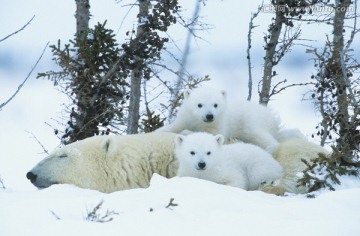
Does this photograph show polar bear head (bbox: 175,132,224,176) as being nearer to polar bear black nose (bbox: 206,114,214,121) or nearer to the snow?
polar bear black nose (bbox: 206,114,214,121)

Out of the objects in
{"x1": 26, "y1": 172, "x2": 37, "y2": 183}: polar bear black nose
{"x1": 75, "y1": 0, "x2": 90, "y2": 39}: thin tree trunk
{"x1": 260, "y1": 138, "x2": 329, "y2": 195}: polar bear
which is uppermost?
{"x1": 75, "y1": 0, "x2": 90, "y2": 39}: thin tree trunk

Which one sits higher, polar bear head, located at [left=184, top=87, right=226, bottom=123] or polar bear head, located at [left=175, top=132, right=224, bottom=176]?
polar bear head, located at [left=184, top=87, right=226, bottom=123]

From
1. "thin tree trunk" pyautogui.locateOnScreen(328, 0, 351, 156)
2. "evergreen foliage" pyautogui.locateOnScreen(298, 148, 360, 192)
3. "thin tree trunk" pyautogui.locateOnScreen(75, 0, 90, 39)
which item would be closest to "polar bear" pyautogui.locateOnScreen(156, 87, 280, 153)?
"thin tree trunk" pyautogui.locateOnScreen(328, 0, 351, 156)

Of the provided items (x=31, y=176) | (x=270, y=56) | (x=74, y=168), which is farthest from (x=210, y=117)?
(x=270, y=56)

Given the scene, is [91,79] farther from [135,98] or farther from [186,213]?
[186,213]

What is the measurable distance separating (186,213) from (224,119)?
12.2ft

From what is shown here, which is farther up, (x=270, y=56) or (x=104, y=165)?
(x=270, y=56)

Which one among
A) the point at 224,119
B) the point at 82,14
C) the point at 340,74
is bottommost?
the point at 224,119

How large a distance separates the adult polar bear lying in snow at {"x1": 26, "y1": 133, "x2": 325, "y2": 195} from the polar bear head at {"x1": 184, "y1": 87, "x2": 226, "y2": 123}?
45.7 inches

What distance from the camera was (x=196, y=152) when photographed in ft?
19.3

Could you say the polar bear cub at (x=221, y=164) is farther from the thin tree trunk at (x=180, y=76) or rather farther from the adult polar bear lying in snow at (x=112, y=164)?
the thin tree trunk at (x=180, y=76)

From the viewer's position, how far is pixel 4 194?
453 cm

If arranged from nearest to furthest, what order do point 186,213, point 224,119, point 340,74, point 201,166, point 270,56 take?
Answer: point 186,213 < point 201,166 < point 224,119 < point 340,74 < point 270,56

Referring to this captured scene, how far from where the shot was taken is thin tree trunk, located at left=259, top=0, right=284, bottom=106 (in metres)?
10.5
